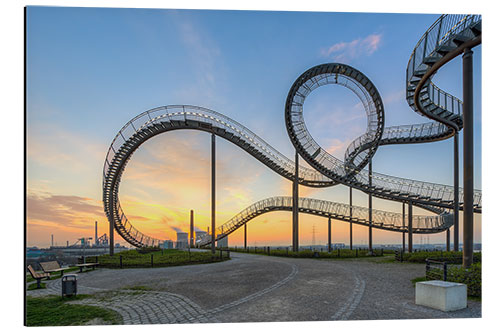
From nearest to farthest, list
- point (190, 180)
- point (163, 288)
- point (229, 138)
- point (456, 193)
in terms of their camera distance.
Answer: point (163, 288)
point (456, 193)
point (190, 180)
point (229, 138)

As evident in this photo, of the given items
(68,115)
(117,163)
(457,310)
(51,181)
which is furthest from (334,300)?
(117,163)

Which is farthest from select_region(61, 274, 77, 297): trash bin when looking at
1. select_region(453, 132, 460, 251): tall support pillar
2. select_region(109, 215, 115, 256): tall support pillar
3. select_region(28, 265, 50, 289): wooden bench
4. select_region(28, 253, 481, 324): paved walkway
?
select_region(453, 132, 460, 251): tall support pillar

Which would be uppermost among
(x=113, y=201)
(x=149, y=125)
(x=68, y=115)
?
(x=149, y=125)

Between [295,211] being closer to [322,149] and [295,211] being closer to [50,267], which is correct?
[322,149]

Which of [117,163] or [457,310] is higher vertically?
[117,163]

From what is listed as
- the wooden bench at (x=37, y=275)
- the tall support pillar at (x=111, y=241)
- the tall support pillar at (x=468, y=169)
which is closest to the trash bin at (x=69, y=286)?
the wooden bench at (x=37, y=275)

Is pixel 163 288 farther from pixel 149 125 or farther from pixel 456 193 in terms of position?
pixel 456 193
